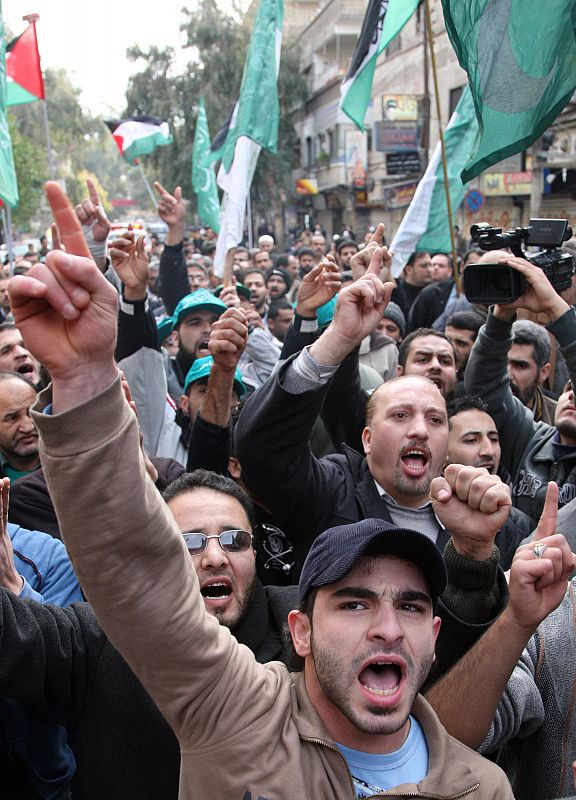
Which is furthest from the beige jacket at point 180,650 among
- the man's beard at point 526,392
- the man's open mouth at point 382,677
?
the man's beard at point 526,392

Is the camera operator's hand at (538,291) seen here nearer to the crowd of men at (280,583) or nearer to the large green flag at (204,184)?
the crowd of men at (280,583)

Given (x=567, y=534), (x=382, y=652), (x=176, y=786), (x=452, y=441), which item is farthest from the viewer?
(x=452, y=441)

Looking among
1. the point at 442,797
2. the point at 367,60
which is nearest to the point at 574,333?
the point at 442,797

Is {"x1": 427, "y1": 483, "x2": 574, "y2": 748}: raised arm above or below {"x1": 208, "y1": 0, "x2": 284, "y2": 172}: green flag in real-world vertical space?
below

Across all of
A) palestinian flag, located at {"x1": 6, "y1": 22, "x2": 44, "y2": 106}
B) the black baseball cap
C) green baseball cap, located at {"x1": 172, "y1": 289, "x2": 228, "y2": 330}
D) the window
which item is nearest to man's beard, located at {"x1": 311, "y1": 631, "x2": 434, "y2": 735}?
the black baseball cap

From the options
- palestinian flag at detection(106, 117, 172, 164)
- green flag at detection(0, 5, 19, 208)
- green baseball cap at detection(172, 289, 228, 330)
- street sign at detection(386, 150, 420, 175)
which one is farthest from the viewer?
street sign at detection(386, 150, 420, 175)

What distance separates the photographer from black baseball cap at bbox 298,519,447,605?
1699 mm

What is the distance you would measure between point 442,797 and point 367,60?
651cm

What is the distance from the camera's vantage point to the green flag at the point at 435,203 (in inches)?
276

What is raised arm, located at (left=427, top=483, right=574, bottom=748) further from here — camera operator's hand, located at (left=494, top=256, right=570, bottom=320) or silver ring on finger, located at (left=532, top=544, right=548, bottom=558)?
camera operator's hand, located at (left=494, top=256, right=570, bottom=320)

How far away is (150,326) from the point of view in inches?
158

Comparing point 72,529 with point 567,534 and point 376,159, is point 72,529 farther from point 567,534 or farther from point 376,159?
point 376,159

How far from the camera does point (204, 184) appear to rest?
11062 mm

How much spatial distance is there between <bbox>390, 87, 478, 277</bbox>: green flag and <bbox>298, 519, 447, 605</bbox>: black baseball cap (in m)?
5.49
